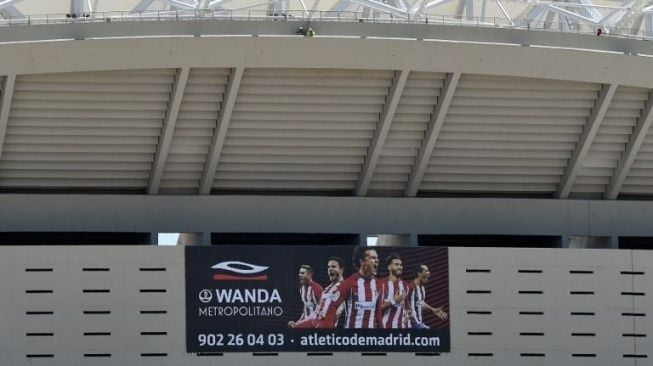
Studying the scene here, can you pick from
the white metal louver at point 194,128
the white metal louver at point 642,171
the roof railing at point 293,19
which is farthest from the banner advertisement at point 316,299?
the white metal louver at point 642,171

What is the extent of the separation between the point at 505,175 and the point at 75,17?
10.9 m

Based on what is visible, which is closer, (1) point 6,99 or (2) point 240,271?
(1) point 6,99

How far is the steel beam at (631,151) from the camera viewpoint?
128 feet

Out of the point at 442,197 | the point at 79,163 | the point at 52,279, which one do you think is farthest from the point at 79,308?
the point at 442,197

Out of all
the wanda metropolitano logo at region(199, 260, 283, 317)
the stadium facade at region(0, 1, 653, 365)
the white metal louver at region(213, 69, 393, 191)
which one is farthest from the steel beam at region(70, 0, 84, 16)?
the wanda metropolitano logo at region(199, 260, 283, 317)

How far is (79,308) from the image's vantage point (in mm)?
37125

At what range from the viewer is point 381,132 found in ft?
125

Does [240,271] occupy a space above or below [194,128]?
below

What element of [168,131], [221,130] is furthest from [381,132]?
[168,131]

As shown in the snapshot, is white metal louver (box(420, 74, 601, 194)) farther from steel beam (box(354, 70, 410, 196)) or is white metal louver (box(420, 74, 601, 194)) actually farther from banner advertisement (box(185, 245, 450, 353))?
banner advertisement (box(185, 245, 450, 353))

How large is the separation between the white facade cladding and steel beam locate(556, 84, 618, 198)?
2.26m

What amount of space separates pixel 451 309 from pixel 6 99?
35.3ft

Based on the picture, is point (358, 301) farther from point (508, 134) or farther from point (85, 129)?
point (85, 129)

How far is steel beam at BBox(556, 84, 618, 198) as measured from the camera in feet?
125
